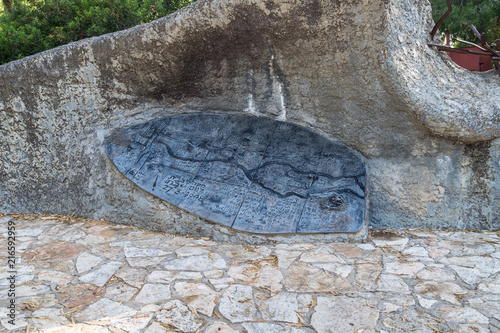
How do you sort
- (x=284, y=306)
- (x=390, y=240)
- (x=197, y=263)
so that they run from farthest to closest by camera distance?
(x=390, y=240)
(x=197, y=263)
(x=284, y=306)

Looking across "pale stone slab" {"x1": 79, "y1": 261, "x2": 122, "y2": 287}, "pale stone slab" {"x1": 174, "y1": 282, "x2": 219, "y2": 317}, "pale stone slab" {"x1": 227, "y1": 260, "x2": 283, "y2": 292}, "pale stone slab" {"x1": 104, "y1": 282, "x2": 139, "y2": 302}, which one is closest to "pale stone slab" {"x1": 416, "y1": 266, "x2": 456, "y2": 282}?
"pale stone slab" {"x1": 227, "y1": 260, "x2": 283, "y2": 292}

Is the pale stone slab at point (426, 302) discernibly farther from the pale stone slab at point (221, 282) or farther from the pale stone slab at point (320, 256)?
the pale stone slab at point (221, 282)

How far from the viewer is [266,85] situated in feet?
11.7

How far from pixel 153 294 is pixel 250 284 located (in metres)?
0.59

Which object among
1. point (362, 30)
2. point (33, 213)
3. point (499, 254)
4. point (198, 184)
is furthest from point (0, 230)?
point (499, 254)

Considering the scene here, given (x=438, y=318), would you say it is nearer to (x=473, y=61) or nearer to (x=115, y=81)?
(x=115, y=81)

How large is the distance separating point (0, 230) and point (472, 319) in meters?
3.66

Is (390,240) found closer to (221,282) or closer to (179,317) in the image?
(221,282)

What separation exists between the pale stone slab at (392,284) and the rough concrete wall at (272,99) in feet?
3.01

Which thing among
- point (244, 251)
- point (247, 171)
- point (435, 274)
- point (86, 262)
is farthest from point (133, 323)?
point (435, 274)

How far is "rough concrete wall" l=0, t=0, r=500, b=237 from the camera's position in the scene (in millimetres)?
3129

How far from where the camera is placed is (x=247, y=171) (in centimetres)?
351

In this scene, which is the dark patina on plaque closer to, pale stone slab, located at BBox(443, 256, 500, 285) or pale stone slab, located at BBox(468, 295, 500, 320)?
pale stone slab, located at BBox(443, 256, 500, 285)

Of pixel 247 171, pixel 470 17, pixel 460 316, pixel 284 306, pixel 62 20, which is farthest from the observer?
pixel 470 17
